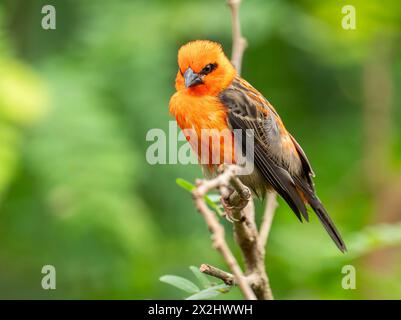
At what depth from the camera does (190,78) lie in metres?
4.84

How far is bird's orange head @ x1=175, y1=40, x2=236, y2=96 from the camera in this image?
4812 mm

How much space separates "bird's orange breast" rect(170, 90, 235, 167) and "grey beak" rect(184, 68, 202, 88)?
135 millimetres

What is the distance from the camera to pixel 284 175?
4816 millimetres

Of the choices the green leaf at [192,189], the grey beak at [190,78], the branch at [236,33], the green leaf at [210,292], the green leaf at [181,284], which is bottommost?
the green leaf at [210,292]

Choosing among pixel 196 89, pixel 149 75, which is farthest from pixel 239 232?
pixel 149 75

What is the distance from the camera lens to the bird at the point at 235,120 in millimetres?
4816

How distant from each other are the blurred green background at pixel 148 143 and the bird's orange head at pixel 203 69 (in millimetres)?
884

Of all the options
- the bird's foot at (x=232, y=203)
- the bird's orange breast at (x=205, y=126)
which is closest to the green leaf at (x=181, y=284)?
the bird's foot at (x=232, y=203)

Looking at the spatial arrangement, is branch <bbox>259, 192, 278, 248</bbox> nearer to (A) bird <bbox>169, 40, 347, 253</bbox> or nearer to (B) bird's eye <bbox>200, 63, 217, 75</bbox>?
(A) bird <bbox>169, 40, 347, 253</bbox>

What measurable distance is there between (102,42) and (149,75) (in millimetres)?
439

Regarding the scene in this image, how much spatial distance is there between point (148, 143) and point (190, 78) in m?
1.35

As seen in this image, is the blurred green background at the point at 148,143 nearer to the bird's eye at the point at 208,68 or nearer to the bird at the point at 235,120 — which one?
the bird at the point at 235,120

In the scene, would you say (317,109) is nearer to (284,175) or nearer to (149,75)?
(149,75)

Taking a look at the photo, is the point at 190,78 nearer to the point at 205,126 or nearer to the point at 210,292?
the point at 205,126
